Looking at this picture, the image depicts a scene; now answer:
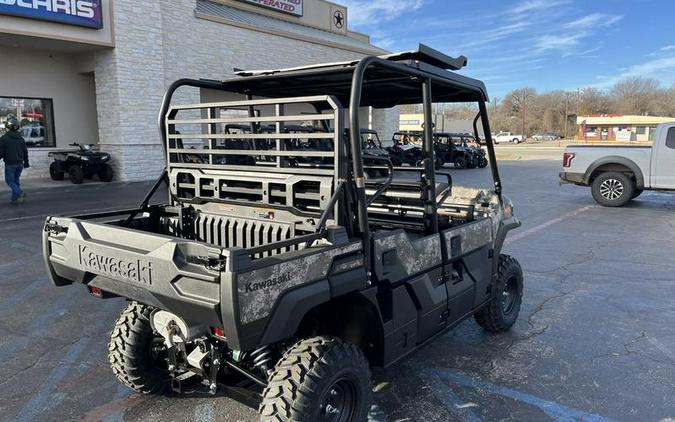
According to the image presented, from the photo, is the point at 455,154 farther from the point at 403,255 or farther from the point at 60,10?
the point at 403,255

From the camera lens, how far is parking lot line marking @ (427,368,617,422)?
3.12m

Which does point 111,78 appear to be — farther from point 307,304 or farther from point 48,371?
point 307,304

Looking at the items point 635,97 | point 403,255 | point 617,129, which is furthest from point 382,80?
point 635,97

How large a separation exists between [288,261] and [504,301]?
2.93 meters

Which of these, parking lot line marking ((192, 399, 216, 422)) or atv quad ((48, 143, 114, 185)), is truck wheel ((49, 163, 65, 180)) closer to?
atv quad ((48, 143, 114, 185))

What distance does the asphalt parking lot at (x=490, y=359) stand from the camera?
3172mm

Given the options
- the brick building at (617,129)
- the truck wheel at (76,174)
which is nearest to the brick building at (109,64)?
the truck wheel at (76,174)

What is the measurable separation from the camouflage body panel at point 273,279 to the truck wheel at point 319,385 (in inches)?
15.6

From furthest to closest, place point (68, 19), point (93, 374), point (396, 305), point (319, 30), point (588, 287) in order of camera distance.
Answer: point (319, 30) → point (68, 19) → point (588, 287) → point (93, 374) → point (396, 305)

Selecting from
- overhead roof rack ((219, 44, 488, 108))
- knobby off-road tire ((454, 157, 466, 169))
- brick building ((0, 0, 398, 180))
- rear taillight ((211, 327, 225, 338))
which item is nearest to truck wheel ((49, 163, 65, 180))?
brick building ((0, 0, 398, 180))

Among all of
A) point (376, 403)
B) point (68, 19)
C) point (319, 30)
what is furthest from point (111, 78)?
point (376, 403)

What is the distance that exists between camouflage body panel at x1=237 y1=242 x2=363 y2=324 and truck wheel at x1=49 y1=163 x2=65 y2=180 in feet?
50.8

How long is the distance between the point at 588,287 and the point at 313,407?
4520mm

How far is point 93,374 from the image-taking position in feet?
11.8
